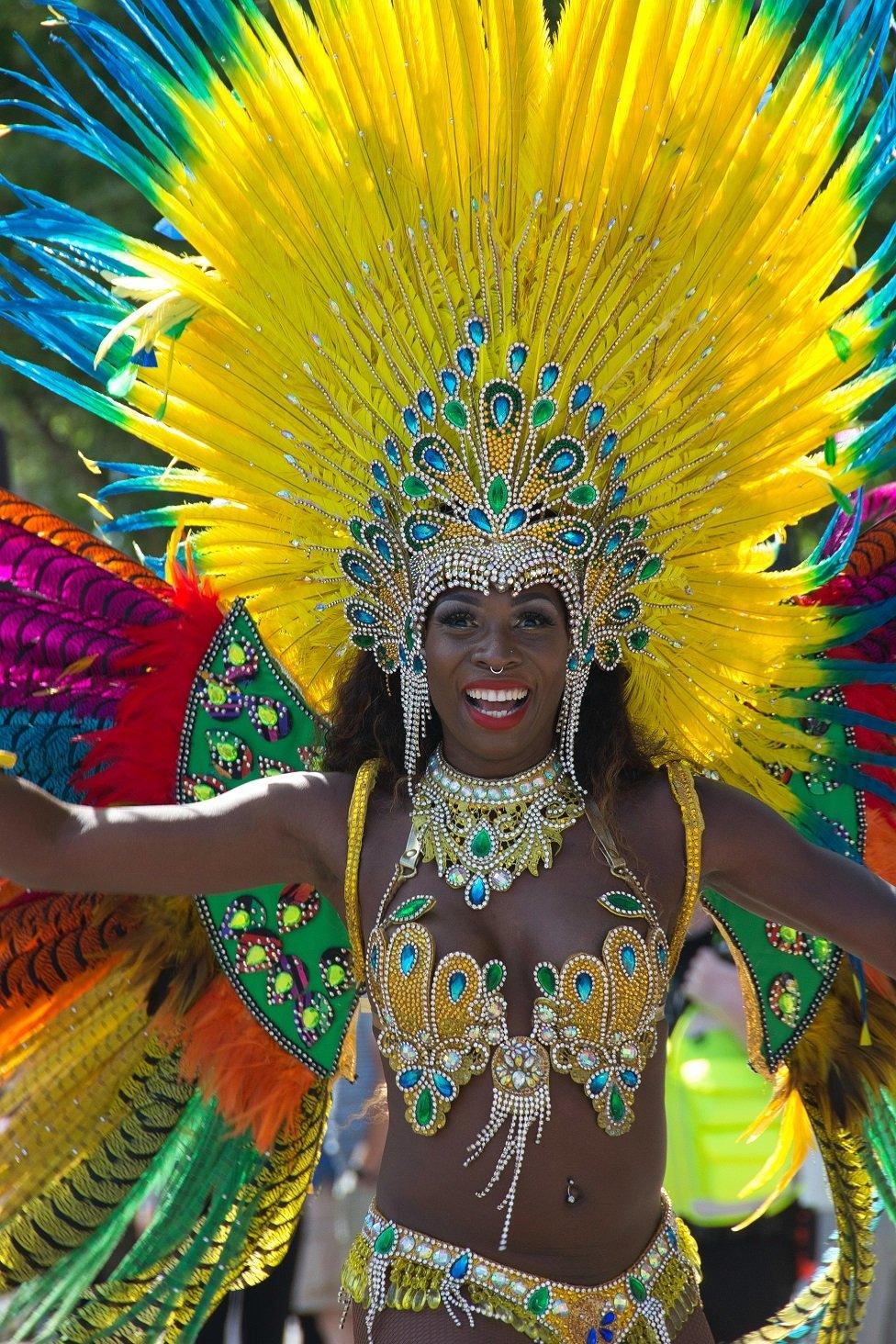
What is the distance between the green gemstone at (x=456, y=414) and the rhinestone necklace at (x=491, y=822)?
1.84ft

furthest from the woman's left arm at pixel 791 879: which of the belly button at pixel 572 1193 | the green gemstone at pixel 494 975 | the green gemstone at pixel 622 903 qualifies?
the belly button at pixel 572 1193

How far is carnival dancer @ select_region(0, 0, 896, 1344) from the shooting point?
2.69 metres

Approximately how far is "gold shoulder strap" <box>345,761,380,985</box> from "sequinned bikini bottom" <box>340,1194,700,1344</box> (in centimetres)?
42

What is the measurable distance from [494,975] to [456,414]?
2.87 ft

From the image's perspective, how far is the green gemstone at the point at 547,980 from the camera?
2658 millimetres

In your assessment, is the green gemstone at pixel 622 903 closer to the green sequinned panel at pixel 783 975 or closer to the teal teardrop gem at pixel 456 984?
the teal teardrop gem at pixel 456 984

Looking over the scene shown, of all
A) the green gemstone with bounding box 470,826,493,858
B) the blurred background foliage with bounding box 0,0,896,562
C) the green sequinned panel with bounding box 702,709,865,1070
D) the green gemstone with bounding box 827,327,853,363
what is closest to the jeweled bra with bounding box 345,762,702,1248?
the green gemstone with bounding box 470,826,493,858

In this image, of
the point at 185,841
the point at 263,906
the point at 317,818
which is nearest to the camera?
the point at 185,841

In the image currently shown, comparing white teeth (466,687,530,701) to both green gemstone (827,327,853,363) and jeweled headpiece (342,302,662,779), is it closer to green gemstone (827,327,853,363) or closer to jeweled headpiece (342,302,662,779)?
jeweled headpiece (342,302,662,779)

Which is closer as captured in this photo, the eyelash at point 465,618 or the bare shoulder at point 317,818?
the eyelash at point 465,618

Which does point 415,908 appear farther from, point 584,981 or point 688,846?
point 688,846

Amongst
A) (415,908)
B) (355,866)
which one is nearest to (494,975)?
(415,908)

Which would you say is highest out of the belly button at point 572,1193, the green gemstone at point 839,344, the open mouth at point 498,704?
the green gemstone at point 839,344

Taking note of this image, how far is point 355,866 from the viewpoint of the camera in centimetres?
282
